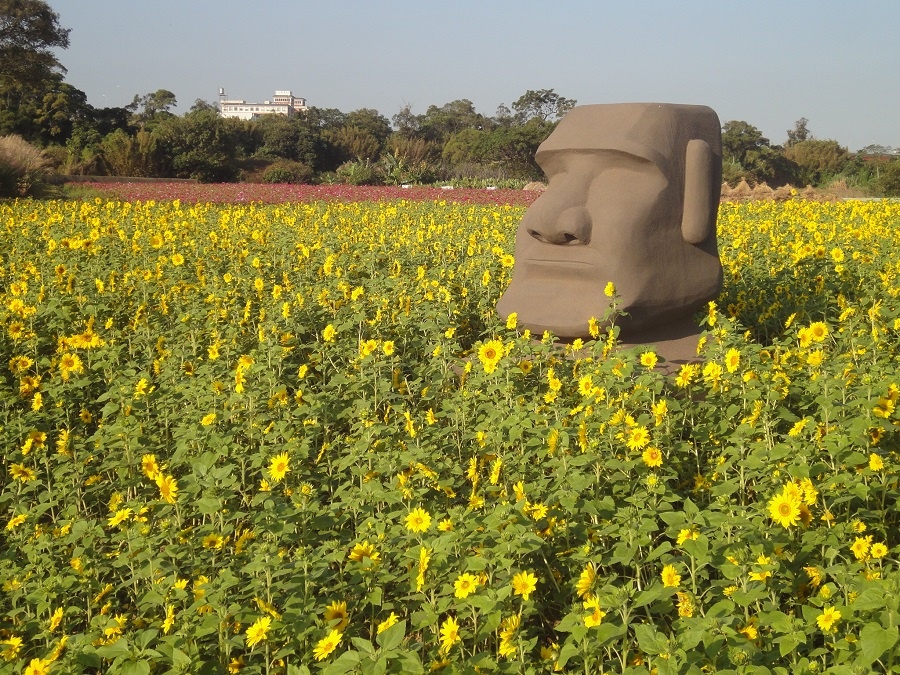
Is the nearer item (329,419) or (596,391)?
(596,391)

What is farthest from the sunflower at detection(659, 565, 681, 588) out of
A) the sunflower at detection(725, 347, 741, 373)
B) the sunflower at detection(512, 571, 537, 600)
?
the sunflower at detection(725, 347, 741, 373)

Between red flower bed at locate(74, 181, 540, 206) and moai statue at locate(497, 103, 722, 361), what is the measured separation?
12.7 m

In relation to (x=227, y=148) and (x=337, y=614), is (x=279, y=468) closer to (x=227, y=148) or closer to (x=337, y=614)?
(x=337, y=614)

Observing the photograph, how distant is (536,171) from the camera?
42.0m

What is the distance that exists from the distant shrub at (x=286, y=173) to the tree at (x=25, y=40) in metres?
8.98

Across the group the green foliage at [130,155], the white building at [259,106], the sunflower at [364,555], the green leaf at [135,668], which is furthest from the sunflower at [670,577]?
the white building at [259,106]

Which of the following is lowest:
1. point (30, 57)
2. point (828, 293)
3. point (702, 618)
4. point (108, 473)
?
point (108, 473)

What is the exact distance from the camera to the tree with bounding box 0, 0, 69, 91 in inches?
1185

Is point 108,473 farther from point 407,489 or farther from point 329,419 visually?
point 407,489

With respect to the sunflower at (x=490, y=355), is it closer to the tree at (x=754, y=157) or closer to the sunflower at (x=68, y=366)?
the sunflower at (x=68, y=366)

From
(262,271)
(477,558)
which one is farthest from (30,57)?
(477,558)

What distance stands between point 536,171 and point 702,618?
135 feet

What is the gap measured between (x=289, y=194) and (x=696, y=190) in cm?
1524

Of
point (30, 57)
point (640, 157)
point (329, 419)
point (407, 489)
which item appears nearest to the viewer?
point (407, 489)
